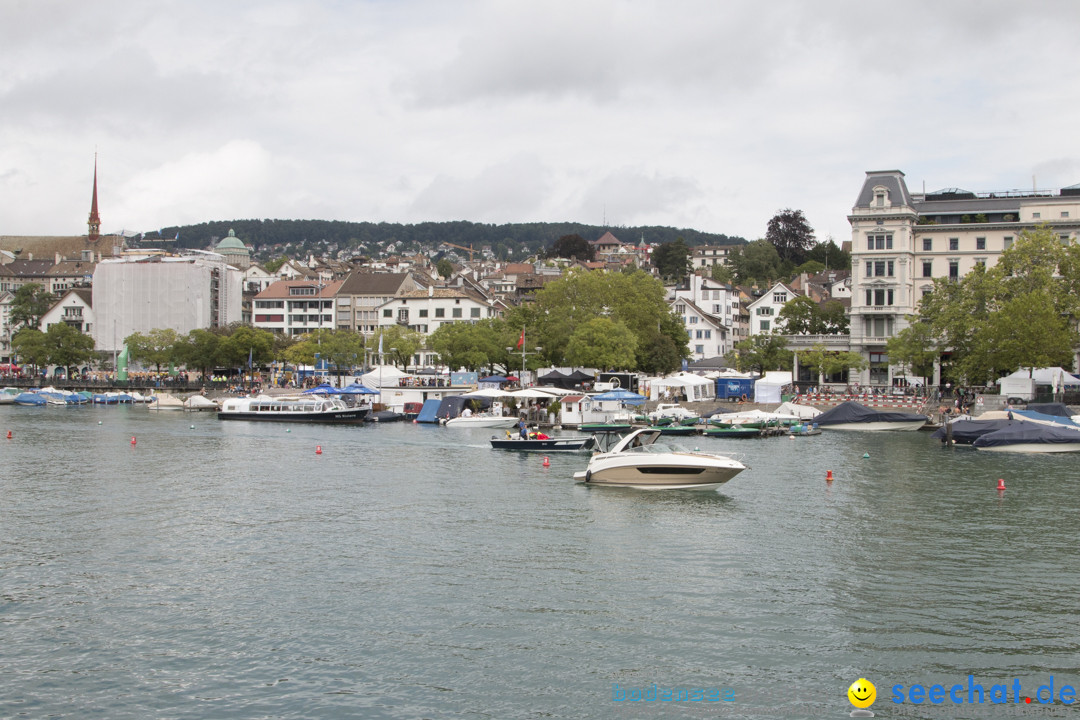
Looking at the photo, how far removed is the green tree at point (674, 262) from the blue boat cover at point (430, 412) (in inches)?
4341

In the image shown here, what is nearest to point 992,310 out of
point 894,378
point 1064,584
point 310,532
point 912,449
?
point 894,378

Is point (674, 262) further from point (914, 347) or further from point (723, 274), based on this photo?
point (914, 347)

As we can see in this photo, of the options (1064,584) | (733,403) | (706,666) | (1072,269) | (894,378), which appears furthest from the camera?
(894,378)

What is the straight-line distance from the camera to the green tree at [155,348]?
398 ft

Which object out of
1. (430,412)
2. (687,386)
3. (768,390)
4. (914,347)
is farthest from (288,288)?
(914,347)

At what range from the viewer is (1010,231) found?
8388 cm

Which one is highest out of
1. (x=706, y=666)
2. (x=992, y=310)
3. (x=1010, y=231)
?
(x=1010, y=231)

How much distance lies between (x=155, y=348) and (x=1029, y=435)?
345ft

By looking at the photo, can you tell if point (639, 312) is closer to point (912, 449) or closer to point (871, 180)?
point (871, 180)

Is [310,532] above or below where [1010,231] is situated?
below

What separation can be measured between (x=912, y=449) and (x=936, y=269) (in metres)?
39.0

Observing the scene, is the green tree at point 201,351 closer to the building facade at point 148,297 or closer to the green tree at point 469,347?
the building facade at point 148,297

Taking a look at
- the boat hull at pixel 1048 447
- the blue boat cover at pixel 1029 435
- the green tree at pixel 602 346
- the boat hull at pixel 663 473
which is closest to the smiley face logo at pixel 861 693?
the boat hull at pixel 663 473

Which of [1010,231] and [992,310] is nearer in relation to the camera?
[992,310]
